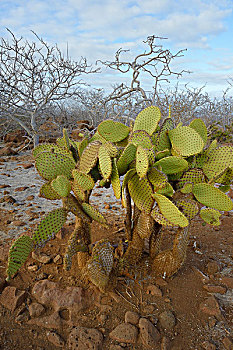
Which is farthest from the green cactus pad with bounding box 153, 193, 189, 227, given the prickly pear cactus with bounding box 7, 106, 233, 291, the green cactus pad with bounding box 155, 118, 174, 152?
the green cactus pad with bounding box 155, 118, 174, 152

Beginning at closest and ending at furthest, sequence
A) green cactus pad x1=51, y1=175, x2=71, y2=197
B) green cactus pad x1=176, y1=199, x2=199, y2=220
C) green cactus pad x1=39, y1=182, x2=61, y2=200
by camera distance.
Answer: green cactus pad x1=51, y1=175, x2=71, y2=197
green cactus pad x1=176, y1=199, x2=199, y2=220
green cactus pad x1=39, y1=182, x2=61, y2=200

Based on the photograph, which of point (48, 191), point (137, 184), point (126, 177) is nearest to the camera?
point (126, 177)

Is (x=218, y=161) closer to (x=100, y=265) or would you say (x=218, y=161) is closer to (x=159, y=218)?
(x=159, y=218)

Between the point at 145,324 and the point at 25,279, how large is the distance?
857 mm

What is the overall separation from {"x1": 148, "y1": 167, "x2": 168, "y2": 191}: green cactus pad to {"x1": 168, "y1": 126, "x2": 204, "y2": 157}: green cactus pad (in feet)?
0.79

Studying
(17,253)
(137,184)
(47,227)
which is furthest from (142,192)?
(17,253)

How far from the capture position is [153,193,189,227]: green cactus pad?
1.39 meters

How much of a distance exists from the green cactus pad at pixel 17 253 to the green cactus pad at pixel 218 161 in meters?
1.19

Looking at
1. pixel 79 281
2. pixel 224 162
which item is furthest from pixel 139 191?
pixel 79 281

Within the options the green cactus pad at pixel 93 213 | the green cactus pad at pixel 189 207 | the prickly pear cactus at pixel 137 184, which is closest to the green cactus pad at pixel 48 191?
the prickly pear cactus at pixel 137 184

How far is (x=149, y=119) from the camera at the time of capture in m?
1.74

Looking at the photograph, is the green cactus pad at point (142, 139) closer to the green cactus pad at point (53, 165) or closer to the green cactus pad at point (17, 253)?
the green cactus pad at point (53, 165)

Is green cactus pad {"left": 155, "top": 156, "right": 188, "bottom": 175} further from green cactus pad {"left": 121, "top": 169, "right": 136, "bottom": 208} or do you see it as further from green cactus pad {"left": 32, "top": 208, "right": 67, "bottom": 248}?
green cactus pad {"left": 32, "top": 208, "right": 67, "bottom": 248}

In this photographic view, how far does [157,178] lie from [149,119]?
45 cm
